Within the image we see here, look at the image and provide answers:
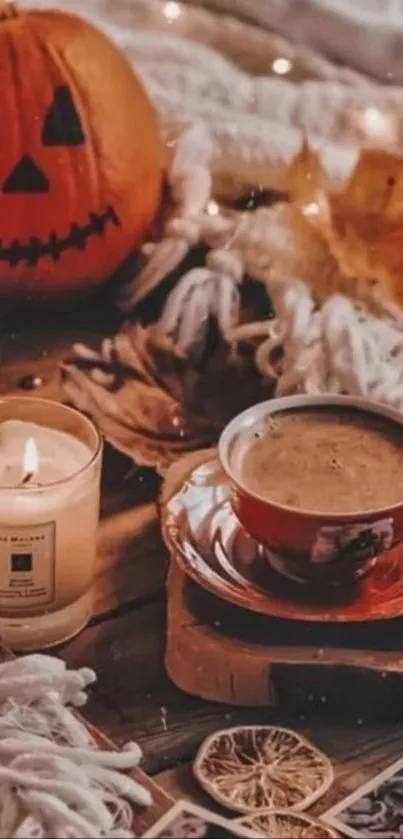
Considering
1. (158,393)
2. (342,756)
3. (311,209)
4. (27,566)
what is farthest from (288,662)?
(311,209)

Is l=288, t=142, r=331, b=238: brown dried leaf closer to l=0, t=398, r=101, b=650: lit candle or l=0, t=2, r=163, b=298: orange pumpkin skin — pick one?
l=0, t=2, r=163, b=298: orange pumpkin skin

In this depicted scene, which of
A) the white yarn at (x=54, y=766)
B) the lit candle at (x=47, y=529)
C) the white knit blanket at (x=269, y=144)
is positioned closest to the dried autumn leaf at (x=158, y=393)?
the white knit blanket at (x=269, y=144)

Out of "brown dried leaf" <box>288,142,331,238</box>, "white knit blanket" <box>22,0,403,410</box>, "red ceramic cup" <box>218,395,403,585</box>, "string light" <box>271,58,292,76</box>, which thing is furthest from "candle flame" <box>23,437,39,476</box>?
"string light" <box>271,58,292,76</box>

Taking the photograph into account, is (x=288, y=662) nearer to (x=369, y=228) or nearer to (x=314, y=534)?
(x=314, y=534)

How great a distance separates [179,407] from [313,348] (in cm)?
10

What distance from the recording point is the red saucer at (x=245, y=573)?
830 millimetres

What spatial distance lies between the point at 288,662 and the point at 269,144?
0.52 meters

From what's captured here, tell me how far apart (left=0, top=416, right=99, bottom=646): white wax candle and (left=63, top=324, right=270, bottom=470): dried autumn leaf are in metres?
0.13

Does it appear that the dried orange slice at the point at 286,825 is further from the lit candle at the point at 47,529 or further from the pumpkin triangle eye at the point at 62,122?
the pumpkin triangle eye at the point at 62,122

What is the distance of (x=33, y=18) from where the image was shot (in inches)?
43.8

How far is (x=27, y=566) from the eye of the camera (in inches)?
33.3

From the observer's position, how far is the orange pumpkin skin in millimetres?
1099

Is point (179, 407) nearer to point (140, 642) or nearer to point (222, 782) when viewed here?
point (140, 642)

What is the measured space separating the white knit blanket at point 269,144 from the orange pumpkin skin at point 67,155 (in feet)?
0.14
